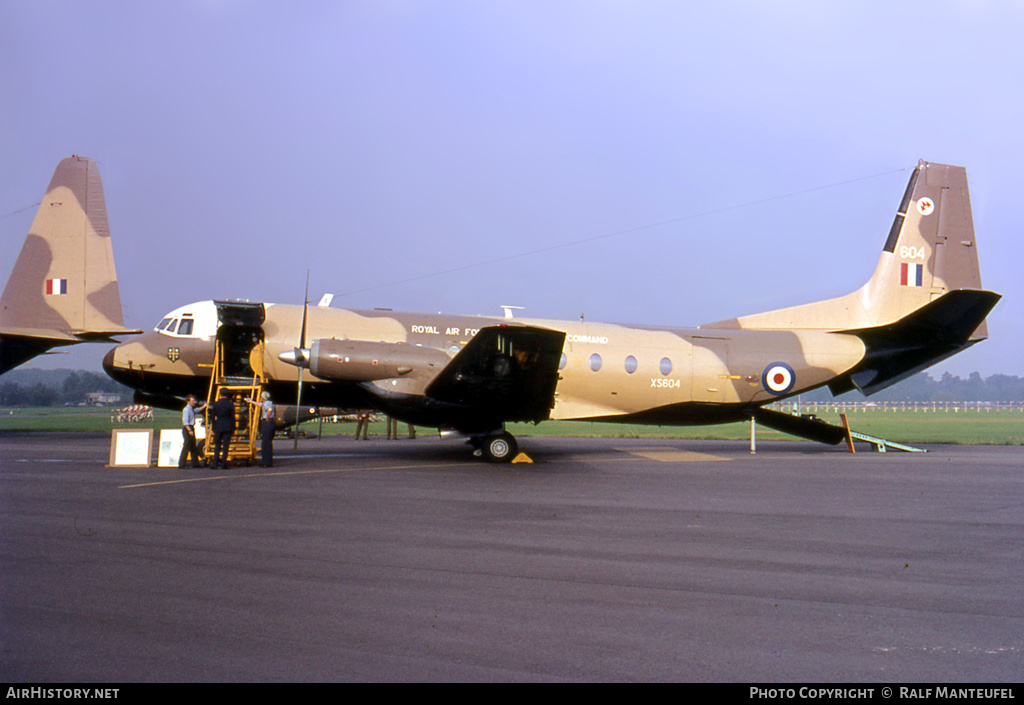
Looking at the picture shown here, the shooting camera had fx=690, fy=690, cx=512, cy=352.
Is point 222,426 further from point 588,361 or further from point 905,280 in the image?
point 905,280

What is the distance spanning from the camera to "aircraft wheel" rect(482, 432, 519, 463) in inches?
600

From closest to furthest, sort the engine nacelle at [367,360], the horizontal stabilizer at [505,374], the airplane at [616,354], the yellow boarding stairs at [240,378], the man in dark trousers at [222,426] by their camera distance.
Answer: the horizontal stabilizer at [505,374], the man in dark trousers at [222,426], the engine nacelle at [367,360], the airplane at [616,354], the yellow boarding stairs at [240,378]

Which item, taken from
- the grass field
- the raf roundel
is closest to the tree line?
the grass field

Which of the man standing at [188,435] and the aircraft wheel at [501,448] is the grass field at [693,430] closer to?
the aircraft wheel at [501,448]

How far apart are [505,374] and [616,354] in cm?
373

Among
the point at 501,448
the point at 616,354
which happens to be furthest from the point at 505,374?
the point at 616,354

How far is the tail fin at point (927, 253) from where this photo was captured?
1850 cm

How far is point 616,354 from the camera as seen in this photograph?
54.6ft

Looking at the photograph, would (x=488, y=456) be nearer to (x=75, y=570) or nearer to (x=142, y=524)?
(x=142, y=524)

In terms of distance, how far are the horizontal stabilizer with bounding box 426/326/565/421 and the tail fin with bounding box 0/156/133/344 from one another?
13988 millimetres

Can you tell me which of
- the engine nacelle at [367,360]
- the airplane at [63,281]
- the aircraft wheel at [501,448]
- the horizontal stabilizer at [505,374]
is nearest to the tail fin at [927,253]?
the horizontal stabilizer at [505,374]

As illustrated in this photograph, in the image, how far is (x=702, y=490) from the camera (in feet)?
36.2

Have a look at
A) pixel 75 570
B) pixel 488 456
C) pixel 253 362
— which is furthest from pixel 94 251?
pixel 75 570

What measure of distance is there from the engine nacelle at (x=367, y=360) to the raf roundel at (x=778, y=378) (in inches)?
327
